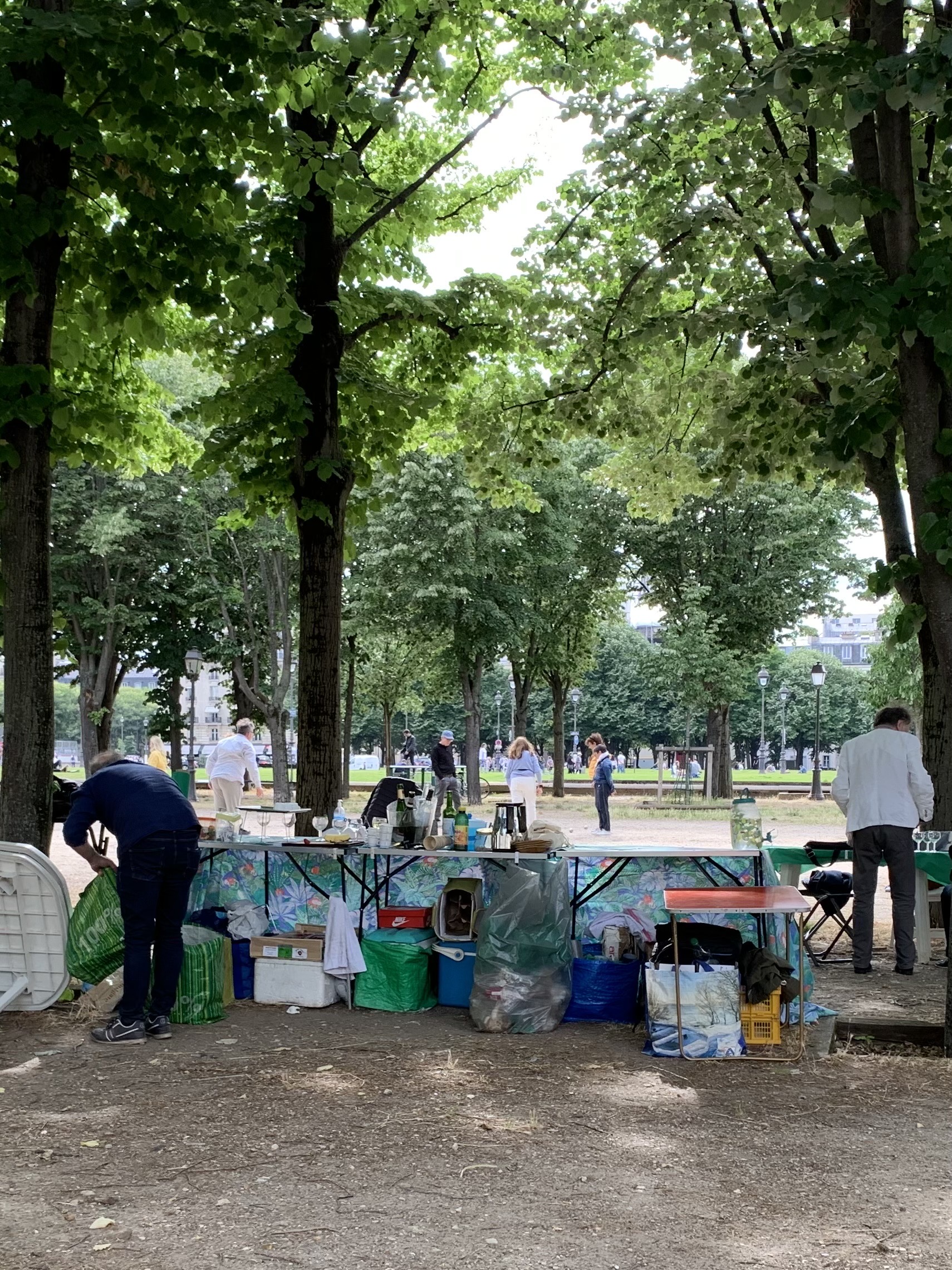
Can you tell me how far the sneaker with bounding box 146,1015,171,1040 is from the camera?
23.7 ft

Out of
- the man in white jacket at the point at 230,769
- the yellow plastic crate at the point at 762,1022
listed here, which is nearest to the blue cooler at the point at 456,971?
the yellow plastic crate at the point at 762,1022

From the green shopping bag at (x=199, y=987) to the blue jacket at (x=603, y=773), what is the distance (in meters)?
15.6

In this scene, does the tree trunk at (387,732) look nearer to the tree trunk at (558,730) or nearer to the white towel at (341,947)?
the tree trunk at (558,730)

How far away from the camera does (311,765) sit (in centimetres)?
1043

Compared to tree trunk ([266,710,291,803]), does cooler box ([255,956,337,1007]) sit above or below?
below

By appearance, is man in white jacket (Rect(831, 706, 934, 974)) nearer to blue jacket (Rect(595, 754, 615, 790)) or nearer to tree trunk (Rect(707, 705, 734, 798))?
blue jacket (Rect(595, 754, 615, 790))

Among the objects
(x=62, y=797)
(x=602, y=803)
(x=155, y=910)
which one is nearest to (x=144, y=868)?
(x=155, y=910)

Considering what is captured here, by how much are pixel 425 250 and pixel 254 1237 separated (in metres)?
12.7

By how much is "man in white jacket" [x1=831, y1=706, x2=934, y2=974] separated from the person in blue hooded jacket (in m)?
12.9

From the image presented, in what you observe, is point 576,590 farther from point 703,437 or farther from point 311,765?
point 311,765

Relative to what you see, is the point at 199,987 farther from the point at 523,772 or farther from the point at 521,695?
the point at 521,695

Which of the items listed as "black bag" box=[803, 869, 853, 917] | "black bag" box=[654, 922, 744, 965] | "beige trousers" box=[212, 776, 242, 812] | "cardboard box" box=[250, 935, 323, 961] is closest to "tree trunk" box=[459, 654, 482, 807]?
"beige trousers" box=[212, 776, 242, 812]

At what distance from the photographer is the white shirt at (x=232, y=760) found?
16.9m

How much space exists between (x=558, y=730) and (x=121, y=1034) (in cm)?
3330
